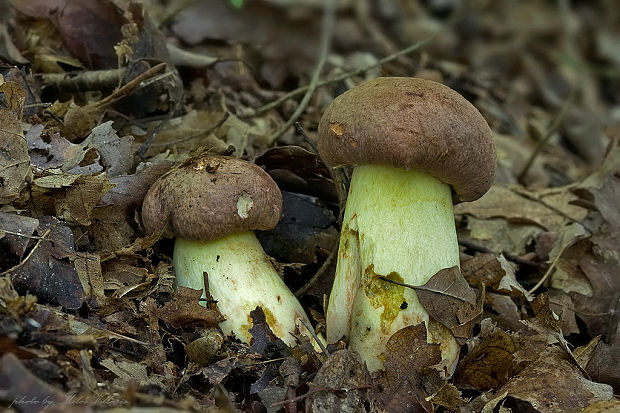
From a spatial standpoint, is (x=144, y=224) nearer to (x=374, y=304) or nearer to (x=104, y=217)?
(x=104, y=217)

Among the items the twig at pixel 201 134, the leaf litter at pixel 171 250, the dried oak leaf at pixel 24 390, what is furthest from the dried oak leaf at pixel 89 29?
the dried oak leaf at pixel 24 390

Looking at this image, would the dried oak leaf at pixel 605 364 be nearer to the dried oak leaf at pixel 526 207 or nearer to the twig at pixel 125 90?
the dried oak leaf at pixel 526 207

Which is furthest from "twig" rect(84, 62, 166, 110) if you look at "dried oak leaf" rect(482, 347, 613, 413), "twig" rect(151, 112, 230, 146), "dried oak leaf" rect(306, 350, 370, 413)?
"dried oak leaf" rect(482, 347, 613, 413)

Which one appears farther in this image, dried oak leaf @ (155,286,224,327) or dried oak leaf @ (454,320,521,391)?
dried oak leaf @ (454,320,521,391)

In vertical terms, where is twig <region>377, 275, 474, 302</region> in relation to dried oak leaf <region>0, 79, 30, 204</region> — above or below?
below

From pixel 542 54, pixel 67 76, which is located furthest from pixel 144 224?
pixel 542 54

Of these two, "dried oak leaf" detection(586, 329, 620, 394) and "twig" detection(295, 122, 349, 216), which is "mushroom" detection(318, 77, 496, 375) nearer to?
"twig" detection(295, 122, 349, 216)
